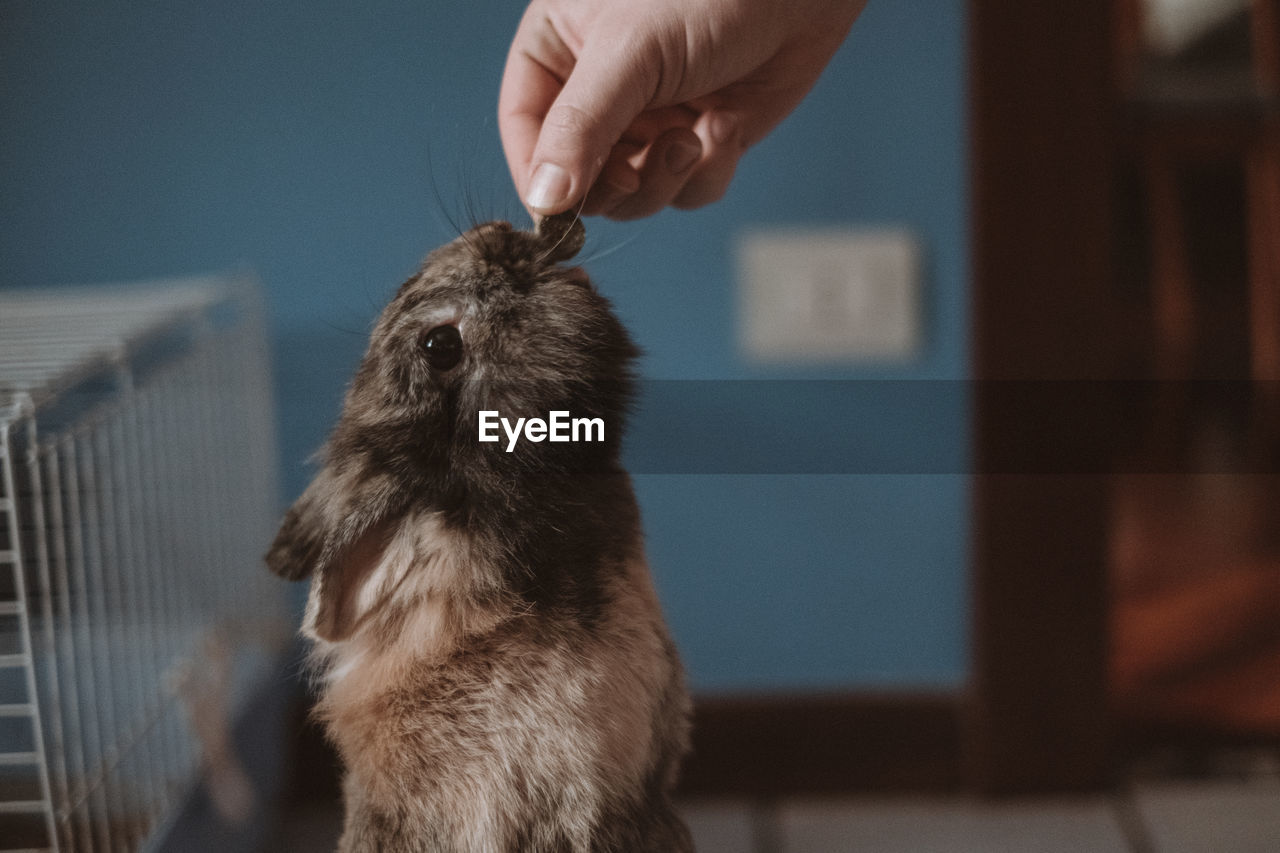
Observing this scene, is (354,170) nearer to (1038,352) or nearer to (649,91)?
(649,91)

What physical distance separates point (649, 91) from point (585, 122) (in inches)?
2.7

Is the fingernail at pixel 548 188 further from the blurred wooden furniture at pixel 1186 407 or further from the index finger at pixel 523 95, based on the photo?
the blurred wooden furniture at pixel 1186 407

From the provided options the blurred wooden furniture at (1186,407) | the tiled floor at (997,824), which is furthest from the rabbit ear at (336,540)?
the blurred wooden furniture at (1186,407)

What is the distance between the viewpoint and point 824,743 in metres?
1.25

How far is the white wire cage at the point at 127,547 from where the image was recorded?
0.75 meters

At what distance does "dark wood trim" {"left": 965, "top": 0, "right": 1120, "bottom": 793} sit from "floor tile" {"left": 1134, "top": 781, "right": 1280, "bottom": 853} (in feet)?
0.25

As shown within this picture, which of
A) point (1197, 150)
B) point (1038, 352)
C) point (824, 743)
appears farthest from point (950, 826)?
point (1197, 150)

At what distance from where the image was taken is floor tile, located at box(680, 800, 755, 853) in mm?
1158

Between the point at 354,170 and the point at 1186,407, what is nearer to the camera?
the point at 354,170

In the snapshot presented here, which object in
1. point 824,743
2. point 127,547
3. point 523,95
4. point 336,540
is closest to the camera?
point 336,540

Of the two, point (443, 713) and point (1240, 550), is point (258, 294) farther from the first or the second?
point (1240, 550)

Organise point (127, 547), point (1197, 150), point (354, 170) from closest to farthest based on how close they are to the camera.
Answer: point (127, 547) < point (354, 170) < point (1197, 150)

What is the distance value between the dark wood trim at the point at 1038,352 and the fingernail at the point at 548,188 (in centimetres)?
74

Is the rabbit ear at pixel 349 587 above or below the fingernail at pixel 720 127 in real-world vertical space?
below
